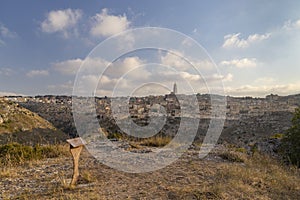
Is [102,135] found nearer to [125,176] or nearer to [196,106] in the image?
[196,106]

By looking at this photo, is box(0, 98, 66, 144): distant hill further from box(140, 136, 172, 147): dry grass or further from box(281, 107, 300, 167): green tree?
box(281, 107, 300, 167): green tree

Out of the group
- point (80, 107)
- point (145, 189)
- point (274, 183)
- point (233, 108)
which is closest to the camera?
point (145, 189)

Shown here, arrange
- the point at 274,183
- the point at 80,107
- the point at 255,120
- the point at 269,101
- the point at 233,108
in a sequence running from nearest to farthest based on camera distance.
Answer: the point at 274,183 < the point at 80,107 < the point at 255,120 < the point at 233,108 < the point at 269,101

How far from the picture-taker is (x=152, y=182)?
5.33 metres

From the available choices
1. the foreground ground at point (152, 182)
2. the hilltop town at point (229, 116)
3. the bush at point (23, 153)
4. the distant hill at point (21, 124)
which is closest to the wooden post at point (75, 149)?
the foreground ground at point (152, 182)

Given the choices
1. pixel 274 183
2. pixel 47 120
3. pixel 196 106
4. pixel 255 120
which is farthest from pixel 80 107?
pixel 47 120

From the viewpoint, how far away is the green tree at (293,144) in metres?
9.13

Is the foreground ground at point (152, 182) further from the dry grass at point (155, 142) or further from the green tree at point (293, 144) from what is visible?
the dry grass at point (155, 142)

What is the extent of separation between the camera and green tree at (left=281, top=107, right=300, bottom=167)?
30.0 ft

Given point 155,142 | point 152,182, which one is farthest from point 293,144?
point 152,182

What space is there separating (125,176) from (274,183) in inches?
132

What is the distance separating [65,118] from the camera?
37.2 m

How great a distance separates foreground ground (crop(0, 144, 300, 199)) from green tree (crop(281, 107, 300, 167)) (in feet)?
7.05


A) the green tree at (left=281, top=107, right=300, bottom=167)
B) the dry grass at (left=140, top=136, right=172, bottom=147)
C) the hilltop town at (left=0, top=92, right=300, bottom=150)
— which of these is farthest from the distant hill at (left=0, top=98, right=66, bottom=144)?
the green tree at (left=281, top=107, right=300, bottom=167)
